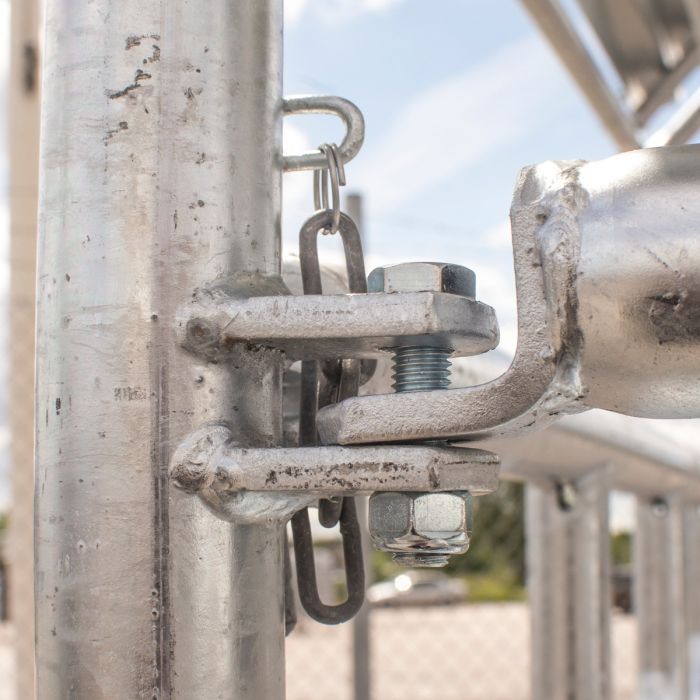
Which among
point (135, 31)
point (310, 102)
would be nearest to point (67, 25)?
point (135, 31)

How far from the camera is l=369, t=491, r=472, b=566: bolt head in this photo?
52 cm

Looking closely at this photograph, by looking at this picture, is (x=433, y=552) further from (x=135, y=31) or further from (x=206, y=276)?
(x=135, y=31)

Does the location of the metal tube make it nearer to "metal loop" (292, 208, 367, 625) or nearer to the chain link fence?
the chain link fence

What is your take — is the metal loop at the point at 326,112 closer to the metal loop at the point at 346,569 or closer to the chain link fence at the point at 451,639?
the metal loop at the point at 346,569

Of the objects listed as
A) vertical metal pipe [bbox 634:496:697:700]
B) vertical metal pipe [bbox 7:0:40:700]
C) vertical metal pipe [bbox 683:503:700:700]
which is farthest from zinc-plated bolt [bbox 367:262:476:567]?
vertical metal pipe [bbox 7:0:40:700]

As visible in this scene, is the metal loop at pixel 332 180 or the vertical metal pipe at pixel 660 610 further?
the vertical metal pipe at pixel 660 610

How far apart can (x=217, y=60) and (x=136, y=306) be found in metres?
0.14

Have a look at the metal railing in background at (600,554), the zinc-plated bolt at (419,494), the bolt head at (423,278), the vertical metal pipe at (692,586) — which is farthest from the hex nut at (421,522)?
the vertical metal pipe at (692,586)

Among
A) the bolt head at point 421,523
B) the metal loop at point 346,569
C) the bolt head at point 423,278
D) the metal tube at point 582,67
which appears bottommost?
the metal loop at point 346,569

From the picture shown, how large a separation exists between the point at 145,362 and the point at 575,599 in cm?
84

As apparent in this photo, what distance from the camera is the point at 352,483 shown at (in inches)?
19.3

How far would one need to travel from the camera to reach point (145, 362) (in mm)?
499

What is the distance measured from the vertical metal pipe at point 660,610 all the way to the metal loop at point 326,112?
1.33 metres

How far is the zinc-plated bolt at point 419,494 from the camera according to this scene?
52 centimetres
